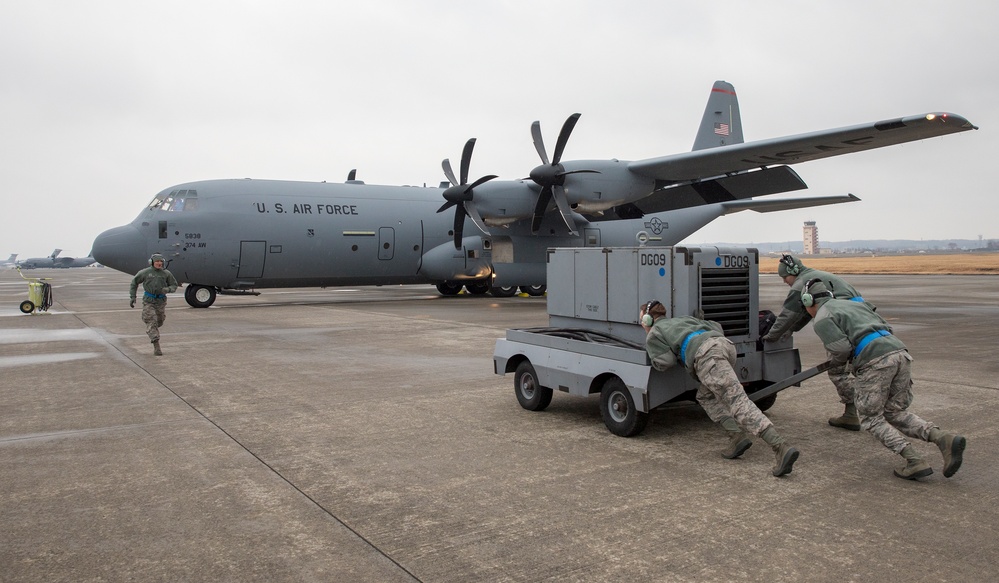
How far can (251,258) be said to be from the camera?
21469 millimetres

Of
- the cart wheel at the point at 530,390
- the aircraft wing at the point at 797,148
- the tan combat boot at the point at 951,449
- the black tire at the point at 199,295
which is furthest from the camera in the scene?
the black tire at the point at 199,295

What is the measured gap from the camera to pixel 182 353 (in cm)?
1201

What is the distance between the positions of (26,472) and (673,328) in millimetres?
5263

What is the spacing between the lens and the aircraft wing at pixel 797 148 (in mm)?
14703

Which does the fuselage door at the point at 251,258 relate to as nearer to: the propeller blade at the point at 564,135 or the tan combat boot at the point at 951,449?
the propeller blade at the point at 564,135

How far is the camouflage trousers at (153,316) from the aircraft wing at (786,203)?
21.1m

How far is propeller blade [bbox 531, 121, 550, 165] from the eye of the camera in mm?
20677

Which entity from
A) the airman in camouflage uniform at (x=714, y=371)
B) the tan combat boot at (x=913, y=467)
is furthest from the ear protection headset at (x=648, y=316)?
the tan combat boot at (x=913, y=467)

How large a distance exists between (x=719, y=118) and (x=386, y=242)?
13.0m

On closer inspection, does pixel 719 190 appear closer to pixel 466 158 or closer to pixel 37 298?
pixel 466 158

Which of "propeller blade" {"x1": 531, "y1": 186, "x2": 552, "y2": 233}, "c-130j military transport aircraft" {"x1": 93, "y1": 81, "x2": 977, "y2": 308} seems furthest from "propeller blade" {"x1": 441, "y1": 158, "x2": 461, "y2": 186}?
"propeller blade" {"x1": 531, "y1": 186, "x2": 552, "y2": 233}

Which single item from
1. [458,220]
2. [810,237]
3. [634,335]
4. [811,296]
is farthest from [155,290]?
[810,237]

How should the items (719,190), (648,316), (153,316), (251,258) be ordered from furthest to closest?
(719,190) → (251,258) → (153,316) → (648,316)

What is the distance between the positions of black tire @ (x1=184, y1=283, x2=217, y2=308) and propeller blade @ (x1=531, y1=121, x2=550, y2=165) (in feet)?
36.0
